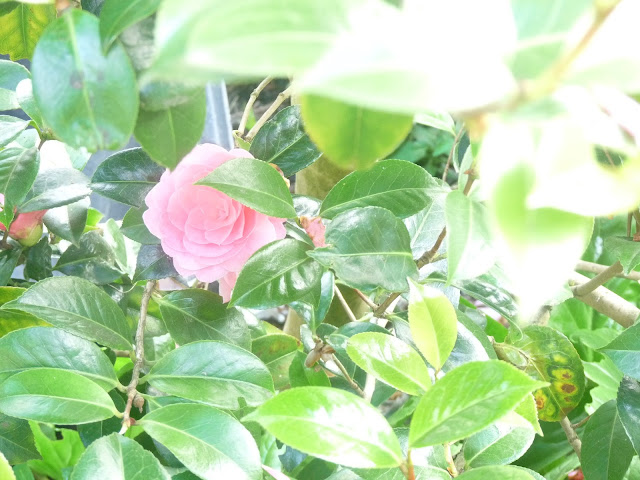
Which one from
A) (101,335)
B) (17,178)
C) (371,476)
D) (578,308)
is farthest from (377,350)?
(578,308)

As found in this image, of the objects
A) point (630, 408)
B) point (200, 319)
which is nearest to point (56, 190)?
point (200, 319)

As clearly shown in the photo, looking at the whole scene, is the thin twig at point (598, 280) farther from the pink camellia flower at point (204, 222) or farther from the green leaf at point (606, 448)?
the pink camellia flower at point (204, 222)

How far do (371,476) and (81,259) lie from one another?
409 mm

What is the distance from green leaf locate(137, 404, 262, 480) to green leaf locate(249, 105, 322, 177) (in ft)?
0.68

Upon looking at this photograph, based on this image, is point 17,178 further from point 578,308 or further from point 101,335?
point 578,308

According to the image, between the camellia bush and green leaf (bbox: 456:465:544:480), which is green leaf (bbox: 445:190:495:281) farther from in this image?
green leaf (bbox: 456:465:544:480)

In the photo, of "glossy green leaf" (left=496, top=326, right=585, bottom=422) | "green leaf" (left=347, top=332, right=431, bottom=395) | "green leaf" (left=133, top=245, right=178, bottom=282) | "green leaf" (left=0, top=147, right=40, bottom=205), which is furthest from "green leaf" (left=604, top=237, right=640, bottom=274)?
"green leaf" (left=0, top=147, right=40, bottom=205)

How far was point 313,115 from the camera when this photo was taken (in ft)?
0.53

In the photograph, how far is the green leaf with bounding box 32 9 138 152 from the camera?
0.23m

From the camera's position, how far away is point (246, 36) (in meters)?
0.12

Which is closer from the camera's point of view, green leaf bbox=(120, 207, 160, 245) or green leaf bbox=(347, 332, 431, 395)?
green leaf bbox=(347, 332, 431, 395)

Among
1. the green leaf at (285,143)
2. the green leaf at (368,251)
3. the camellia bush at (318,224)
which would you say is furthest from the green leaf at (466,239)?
the green leaf at (285,143)

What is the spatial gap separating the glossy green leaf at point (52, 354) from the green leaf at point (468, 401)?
218 millimetres

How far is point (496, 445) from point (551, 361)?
6.9 inches
